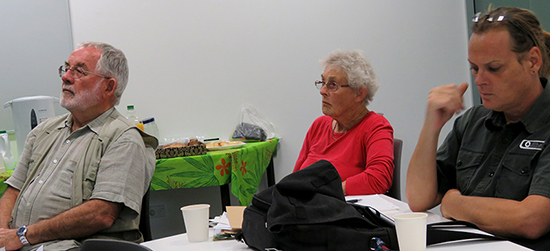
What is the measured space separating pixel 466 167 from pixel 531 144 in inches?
8.8

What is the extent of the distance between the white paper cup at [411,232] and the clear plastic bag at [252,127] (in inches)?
101

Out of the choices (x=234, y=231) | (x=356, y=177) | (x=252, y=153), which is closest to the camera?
(x=234, y=231)

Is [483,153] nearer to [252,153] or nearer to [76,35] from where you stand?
[252,153]

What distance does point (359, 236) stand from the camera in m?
1.00

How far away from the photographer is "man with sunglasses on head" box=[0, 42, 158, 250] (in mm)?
1707

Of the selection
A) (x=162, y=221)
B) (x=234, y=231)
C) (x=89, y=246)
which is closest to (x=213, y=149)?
(x=162, y=221)

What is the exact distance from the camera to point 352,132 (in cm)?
220

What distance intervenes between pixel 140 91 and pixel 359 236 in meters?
3.07

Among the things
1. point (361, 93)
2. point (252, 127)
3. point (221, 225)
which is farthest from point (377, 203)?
point (252, 127)

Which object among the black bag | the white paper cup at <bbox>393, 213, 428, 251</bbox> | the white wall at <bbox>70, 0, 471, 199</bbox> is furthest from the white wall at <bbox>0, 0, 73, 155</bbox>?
the white paper cup at <bbox>393, 213, 428, 251</bbox>

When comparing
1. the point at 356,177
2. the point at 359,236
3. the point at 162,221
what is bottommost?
the point at 162,221

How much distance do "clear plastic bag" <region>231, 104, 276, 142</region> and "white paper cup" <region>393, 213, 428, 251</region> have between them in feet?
8.38

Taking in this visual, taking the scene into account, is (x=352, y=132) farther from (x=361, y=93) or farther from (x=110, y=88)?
(x=110, y=88)

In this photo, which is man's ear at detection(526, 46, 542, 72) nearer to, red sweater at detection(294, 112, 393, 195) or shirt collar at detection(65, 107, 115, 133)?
red sweater at detection(294, 112, 393, 195)
